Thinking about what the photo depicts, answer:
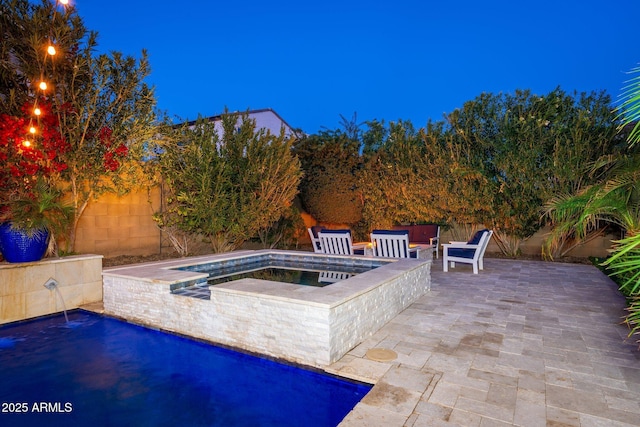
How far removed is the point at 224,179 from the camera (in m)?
7.62

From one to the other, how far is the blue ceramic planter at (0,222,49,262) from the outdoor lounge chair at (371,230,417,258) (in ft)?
18.2

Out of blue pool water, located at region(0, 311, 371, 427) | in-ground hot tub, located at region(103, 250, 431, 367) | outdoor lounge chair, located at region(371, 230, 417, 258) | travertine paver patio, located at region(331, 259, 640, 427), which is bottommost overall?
blue pool water, located at region(0, 311, 371, 427)

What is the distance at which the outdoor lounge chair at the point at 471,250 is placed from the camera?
7.48 meters

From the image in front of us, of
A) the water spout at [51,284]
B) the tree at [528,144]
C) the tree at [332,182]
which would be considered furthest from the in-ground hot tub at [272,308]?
the tree at [332,182]

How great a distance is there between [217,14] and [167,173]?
34.1 metres

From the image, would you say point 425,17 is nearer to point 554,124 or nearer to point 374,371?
A: point 554,124

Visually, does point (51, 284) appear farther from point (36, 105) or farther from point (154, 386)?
point (154, 386)

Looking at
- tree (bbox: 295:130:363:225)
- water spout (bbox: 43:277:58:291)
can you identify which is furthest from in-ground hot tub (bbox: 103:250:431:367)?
tree (bbox: 295:130:363:225)

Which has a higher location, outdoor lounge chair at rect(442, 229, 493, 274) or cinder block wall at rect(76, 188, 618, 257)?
cinder block wall at rect(76, 188, 618, 257)

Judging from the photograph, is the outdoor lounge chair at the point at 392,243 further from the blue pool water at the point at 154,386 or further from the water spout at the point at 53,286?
the water spout at the point at 53,286

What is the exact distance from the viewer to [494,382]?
2.97 meters

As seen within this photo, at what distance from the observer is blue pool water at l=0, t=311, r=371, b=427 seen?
108 inches

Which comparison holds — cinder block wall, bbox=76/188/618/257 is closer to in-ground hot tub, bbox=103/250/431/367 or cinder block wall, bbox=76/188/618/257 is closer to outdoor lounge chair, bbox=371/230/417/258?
in-ground hot tub, bbox=103/250/431/367

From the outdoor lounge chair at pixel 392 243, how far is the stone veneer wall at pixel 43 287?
490 cm
